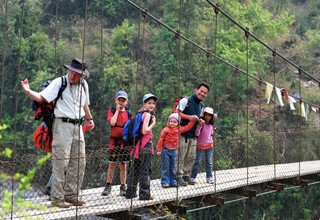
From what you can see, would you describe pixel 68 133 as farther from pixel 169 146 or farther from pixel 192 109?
pixel 192 109

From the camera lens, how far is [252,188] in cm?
488

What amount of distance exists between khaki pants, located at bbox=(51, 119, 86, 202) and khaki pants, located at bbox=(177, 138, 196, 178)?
3.79 ft

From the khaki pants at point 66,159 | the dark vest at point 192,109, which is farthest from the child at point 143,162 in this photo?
the dark vest at point 192,109

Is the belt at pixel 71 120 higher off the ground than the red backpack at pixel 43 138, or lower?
higher

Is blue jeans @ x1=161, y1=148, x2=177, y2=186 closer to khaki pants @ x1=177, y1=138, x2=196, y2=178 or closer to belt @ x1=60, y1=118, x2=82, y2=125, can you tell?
khaki pants @ x1=177, y1=138, x2=196, y2=178

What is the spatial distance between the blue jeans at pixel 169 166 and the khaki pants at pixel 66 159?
3.25ft

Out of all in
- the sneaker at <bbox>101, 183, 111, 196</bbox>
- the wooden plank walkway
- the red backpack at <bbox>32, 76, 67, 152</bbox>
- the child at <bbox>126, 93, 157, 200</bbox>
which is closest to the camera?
the wooden plank walkway

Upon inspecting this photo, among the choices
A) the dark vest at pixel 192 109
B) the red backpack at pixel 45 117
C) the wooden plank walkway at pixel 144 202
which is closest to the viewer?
the wooden plank walkway at pixel 144 202

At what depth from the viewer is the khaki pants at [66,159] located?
2.88m

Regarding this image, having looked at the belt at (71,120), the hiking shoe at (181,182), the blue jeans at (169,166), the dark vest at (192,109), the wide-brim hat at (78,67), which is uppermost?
the wide-brim hat at (78,67)

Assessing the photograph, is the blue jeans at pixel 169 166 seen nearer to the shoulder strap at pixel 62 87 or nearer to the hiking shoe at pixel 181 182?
the hiking shoe at pixel 181 182

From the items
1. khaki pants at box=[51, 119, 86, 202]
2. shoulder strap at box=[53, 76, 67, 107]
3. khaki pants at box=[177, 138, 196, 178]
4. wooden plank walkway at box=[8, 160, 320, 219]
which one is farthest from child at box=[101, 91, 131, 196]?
khaki pants at box=[177, 138, 196, 178]

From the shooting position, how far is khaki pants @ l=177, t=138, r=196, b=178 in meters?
4.09

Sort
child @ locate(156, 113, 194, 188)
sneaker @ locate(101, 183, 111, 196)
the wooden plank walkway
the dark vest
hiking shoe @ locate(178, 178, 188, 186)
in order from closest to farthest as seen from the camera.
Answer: the wooden plank walkway, sneaker @ locate(101, 183, 111, 196), child @ locate(156, 113, 194, 188), the dark vest, hiking shoe @ locate(178, 178, 188, 186)
